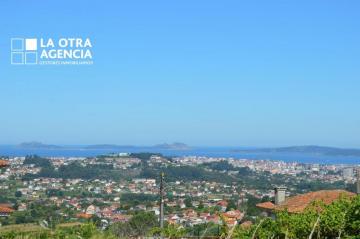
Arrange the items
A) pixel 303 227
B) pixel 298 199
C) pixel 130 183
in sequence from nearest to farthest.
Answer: pixel 303 227 < pixel 298 199 < pixel 130 183

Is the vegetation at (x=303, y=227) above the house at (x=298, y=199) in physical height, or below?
above

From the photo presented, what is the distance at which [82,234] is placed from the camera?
10.5m

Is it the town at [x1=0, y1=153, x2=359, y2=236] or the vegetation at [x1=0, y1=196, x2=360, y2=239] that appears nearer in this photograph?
the vegetation at [x1=0, y1=196, x2=360, y2=239]

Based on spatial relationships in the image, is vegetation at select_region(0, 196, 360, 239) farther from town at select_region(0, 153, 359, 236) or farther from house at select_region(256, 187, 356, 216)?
town at select_region(0, 153, 359, 236)

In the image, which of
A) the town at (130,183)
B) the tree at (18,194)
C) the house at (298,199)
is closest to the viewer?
the house at (298,199)

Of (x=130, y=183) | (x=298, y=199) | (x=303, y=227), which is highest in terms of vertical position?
(x=303, y=227)

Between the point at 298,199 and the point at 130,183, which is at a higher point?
the point at 298,199

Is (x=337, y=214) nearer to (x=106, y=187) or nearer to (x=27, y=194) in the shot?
(x=27, y=194)

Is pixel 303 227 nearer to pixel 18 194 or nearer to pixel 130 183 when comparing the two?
pixel 18 194

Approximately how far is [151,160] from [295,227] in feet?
320

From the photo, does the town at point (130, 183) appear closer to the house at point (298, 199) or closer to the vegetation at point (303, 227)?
the house at point (298, 199)

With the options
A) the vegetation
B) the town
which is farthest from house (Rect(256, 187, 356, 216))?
the town

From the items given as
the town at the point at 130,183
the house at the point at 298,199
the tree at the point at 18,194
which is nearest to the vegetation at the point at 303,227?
the house at the point at 298,199

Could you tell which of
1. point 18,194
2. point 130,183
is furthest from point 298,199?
point 130,183
